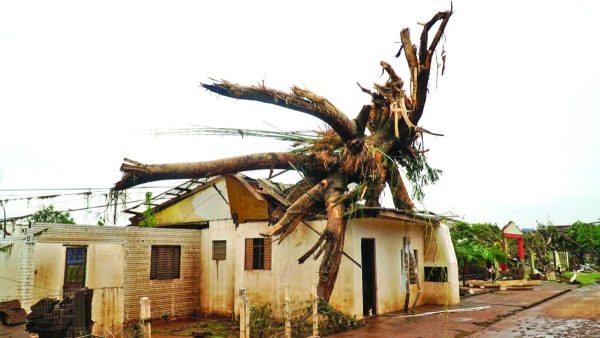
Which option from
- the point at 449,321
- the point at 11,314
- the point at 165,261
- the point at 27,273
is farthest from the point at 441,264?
the point at 11,314

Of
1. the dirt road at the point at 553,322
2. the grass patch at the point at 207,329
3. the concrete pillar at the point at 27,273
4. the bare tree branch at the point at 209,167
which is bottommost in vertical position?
the grass patch at the point at 207,329

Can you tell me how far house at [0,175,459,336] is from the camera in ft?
37.5

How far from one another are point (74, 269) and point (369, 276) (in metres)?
8.18

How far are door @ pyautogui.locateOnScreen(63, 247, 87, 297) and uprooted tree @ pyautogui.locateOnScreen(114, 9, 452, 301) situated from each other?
7.24 feet

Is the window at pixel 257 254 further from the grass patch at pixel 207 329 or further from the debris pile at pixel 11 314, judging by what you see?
the debris pile at pixel 11 314

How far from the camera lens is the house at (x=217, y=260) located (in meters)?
11.4

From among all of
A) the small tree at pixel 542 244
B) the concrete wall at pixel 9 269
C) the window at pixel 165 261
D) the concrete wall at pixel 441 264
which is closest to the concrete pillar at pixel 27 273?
the concrete wall at pixel 9 269

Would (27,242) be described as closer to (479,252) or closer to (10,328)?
(10,328)

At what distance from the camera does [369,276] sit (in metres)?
13.4

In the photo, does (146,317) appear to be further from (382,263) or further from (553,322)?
(553,322)

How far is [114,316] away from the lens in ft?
39.2

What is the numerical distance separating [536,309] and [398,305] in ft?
14.0

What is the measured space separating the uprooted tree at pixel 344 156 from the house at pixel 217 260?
2.40ft

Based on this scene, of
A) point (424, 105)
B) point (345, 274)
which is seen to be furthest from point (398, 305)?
point (424, 105)
